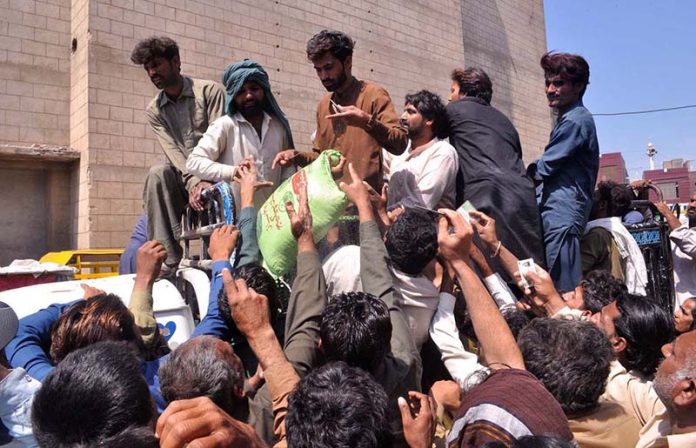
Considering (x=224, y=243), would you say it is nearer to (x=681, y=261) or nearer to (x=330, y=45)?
(x=330, y=45)

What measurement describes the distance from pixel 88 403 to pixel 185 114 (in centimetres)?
303

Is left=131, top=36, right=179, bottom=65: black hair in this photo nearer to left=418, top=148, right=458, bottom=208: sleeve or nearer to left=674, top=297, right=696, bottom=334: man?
left=418, top=148, right=458, bottom=208: sleeve

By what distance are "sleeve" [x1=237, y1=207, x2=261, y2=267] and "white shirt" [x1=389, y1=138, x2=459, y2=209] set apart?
92cm

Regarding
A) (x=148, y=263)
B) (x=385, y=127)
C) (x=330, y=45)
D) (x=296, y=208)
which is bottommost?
(x=148, y=263)

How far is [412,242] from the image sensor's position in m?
2.45

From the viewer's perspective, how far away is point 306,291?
2.20 metres

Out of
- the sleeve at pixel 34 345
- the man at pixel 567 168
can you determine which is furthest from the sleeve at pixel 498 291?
the sleeve at pixel 34 345

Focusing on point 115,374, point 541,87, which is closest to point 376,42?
point 541,87

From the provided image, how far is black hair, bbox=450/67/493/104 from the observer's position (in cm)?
358

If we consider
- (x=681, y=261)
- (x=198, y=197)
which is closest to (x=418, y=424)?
(x=198, y=197)

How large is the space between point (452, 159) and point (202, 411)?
2.34 meters

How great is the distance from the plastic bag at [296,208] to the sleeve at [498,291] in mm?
840

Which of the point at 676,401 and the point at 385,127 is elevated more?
the point at 385,127

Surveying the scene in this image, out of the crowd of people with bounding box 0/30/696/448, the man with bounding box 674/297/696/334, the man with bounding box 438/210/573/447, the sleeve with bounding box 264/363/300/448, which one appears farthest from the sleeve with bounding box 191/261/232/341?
the man with bounding box 674/297/696/334
